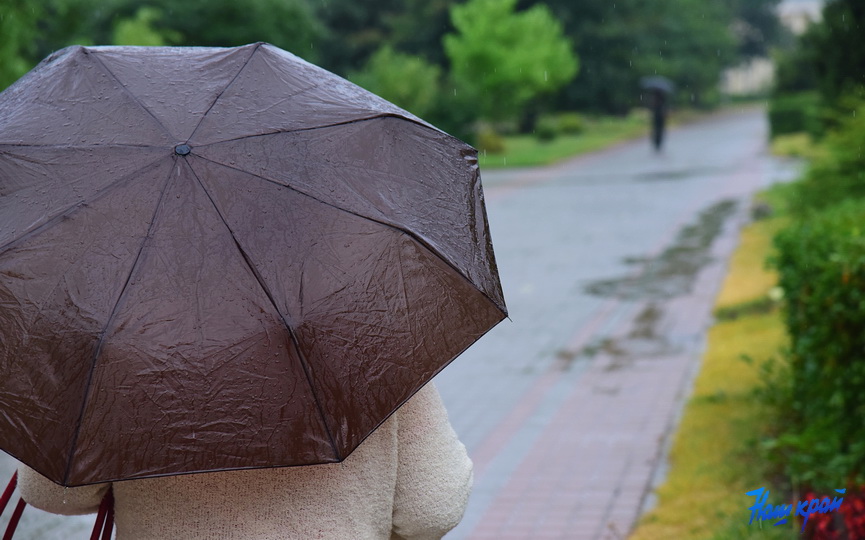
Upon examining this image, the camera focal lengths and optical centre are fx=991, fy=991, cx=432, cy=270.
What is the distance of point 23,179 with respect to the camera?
1.73 m

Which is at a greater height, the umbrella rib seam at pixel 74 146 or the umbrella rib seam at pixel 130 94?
the umbrella rib seam at pixel 130 94

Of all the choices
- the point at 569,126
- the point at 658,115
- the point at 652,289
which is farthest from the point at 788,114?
the point at 652,289

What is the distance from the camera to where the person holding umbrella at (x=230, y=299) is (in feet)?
5.16

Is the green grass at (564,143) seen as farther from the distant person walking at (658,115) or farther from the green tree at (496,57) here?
the distant person walking at (658,115)

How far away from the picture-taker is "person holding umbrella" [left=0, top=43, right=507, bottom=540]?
157cm

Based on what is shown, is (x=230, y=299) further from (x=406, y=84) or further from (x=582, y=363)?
(x=406, y=84)

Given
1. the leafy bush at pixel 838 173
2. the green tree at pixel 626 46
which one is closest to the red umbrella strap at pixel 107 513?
the leafy bush at pixel 838 173

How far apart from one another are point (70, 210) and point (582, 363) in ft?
21.1

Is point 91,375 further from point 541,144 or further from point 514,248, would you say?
point 541,144

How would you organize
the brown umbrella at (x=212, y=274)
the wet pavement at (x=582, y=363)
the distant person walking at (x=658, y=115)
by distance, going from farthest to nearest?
the distant person walking at (x=658, y=115), the wet pavement at (x=582, y=363), the brown umbrella at (x=212, y=274)

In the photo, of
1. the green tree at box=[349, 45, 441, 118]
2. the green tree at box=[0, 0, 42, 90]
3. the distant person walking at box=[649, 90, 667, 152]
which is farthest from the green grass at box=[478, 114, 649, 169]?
the green tree at box=[0, 0, 42, 90]

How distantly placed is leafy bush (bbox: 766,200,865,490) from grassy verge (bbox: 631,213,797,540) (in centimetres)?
27

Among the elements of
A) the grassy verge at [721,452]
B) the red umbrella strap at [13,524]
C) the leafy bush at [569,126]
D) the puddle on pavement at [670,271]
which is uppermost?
the red umbrella strap at [13,524]

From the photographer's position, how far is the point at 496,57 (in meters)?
32.3
